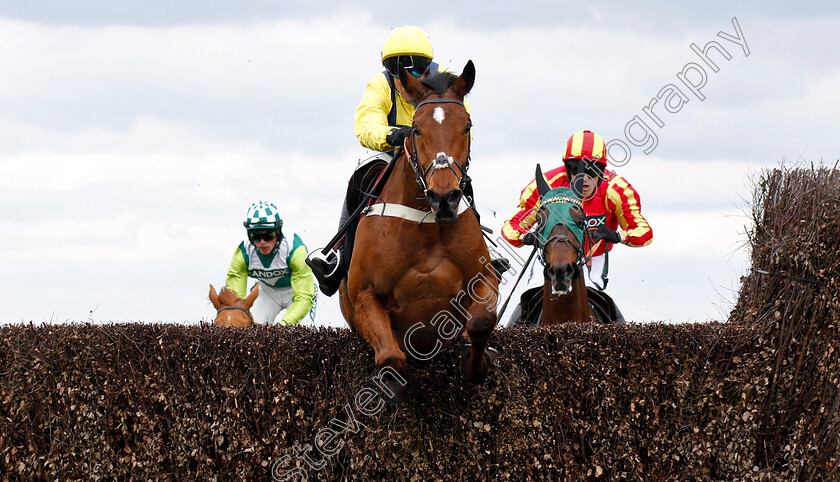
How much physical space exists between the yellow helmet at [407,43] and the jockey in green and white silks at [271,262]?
3243 millimetres

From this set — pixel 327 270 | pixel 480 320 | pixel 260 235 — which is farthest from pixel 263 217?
pixel 480 320

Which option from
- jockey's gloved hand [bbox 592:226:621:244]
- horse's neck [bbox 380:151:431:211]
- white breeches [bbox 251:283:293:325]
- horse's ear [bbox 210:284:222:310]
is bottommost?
horse's neck [bbox 380:151:431:211]

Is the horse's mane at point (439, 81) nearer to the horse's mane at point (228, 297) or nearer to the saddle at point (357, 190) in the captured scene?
the saddle at point (357, 190)

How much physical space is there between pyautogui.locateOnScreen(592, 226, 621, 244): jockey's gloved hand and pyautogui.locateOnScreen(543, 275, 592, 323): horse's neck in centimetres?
52

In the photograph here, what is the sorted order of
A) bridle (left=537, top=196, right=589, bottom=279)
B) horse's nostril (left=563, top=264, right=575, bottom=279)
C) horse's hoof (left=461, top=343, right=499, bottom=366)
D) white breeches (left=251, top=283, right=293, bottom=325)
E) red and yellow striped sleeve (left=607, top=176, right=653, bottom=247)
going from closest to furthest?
1. horse's hoof (left=461, top=343, right=499, bottom=366)
2. horse's nostril (left=563, top=264, right=575, bottom=279)
3. bridle (left=537, top=196, right=589, bottom=279)
4. red and yellow striped sleeve (left=607, top=176, right=653, bottom=247)
5. white breeches (left=251, top=283, right=293, bottom=325)

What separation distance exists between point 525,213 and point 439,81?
285 centimetres

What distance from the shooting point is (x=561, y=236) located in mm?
6586

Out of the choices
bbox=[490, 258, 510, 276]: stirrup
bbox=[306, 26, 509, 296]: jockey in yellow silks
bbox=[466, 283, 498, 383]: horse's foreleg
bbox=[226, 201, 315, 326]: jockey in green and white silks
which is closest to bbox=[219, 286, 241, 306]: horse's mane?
bbox=[226, 201, 315, 326]: jockey in green and white silks

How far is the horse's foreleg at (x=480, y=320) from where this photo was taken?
5117 millimetres

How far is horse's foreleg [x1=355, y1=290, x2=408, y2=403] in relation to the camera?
16.6ft

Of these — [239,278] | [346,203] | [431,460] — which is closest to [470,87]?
[346,203]

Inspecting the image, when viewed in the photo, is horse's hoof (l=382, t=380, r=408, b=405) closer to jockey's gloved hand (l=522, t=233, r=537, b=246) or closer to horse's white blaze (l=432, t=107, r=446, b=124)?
horse's white blaze (l=432, t=107, r=446, b=124)

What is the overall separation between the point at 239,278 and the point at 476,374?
4380 mm

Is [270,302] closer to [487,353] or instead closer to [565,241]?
[565,241]
